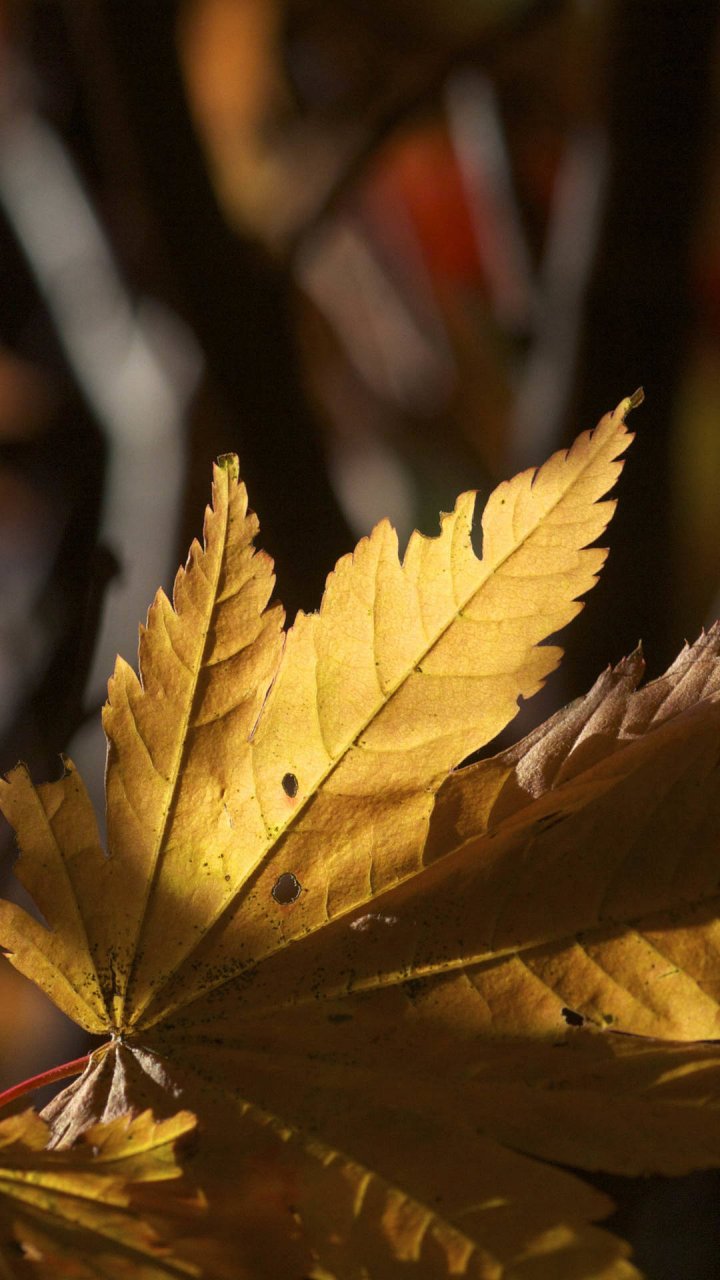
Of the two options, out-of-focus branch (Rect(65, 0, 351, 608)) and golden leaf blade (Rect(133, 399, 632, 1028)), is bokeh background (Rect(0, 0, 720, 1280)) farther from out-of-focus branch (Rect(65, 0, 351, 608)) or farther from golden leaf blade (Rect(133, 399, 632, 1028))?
golden leaf blade (Rect(133, 399, 632, 1028))

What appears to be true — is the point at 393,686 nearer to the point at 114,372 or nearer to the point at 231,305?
the point at 231,305

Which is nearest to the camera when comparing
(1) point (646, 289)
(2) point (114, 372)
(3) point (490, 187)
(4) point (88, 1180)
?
(4) point (88, 1180)

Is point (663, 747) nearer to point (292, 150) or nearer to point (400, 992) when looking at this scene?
point (400, 992)

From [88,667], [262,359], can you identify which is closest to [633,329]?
[262,359]

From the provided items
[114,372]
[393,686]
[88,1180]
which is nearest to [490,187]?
[114,372]

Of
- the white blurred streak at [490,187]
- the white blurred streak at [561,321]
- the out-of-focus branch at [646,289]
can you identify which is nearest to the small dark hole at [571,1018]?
the out-of-focus branch at [646,289]

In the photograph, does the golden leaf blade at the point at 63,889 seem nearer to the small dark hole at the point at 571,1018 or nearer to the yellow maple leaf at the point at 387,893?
the yellow maple leaf at the point at 387,893
